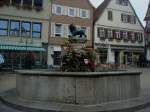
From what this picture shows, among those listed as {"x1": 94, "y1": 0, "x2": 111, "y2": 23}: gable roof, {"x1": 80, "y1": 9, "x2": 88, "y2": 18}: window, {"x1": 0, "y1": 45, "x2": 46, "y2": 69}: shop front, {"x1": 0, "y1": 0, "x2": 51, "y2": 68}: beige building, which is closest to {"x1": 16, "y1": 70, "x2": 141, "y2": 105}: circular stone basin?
{"x1": 0, "y1": 45, "x2": 46, "y2": 69}: shop front

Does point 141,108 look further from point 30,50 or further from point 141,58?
point 141,58

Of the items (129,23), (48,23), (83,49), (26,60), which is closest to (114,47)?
(129,23)

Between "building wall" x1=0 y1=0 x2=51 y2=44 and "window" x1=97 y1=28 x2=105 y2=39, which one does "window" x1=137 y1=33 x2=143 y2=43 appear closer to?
"window" x1=97 y1=28 x2=105 y2=39

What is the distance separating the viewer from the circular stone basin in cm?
893

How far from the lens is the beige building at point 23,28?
3136 centimetres

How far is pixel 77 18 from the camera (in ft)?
125

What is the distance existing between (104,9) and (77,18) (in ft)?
18.2

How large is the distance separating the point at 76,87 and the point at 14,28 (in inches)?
978

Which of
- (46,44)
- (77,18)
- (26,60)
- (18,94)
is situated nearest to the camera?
(18,94)

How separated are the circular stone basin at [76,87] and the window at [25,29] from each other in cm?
2325

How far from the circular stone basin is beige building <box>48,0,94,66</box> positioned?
24.5 m

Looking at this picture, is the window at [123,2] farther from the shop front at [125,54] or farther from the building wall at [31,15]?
the building wall at [31,15]

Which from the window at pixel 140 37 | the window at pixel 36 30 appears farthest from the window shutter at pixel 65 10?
the window at pixel 140 37

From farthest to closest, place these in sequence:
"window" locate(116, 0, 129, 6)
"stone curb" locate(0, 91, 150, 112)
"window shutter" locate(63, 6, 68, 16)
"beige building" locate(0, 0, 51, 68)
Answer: "window" locate(116, 0, 129, 6) < "window shutter" locate(63, 6, 68, 16) < "beige building" locate(0, 0, 51, 68) < "stone curb" locate(0, 91, 150, 112)
